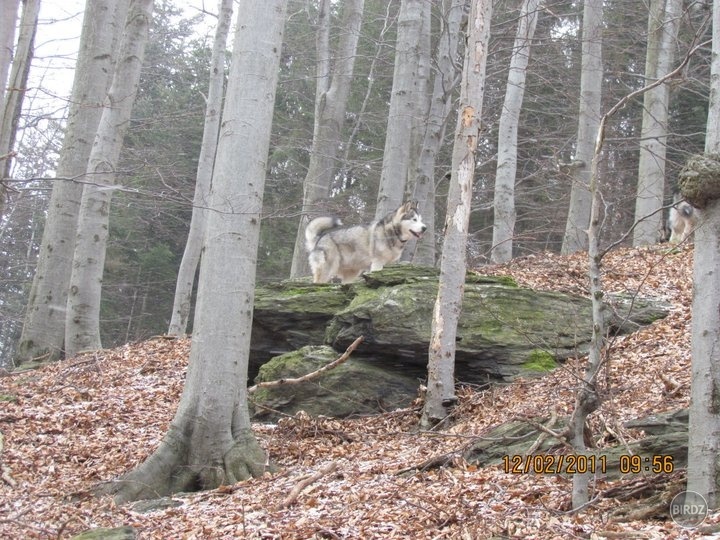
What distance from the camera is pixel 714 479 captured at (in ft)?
15.5

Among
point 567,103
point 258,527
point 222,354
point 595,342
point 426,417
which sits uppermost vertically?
point 567,103

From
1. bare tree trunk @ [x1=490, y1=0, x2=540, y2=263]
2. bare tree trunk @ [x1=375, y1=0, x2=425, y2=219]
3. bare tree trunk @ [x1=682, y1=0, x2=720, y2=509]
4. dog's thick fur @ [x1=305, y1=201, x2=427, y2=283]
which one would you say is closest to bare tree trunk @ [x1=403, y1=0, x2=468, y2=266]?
bare tree trunk @ [x1=375, y1=0, x2=425, y2=219]

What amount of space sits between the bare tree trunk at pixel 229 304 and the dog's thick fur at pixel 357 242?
5680 mm

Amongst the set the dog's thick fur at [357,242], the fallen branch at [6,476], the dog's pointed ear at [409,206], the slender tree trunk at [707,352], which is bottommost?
the fallen branch at [6,476]

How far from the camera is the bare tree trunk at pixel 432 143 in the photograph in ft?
54.9

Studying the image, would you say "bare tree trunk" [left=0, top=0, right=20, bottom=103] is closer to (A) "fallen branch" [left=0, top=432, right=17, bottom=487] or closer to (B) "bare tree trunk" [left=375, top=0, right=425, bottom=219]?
(A) "fallen branch" [left=0, top=432, right=17, bottom=487]

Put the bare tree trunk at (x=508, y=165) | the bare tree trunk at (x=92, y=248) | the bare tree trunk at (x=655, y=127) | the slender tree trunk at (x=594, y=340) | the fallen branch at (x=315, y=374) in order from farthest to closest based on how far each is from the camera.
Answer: the bare tree trunk at (x=508, y=165) < the bare tree trunk at (x=655, y=127) < the bare tree trunk at (x=92, y=248) < the fallen branch at (x=315, y=374) < the slender tree trunk at (x=594, y=340)

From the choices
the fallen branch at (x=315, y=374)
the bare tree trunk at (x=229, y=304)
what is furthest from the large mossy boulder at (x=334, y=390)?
the bare tree trunk at (x=229, y=304)

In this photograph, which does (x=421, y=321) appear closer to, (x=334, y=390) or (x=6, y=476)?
(x=334, y=390)

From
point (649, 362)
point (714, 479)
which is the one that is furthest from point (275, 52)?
point (714, 479)

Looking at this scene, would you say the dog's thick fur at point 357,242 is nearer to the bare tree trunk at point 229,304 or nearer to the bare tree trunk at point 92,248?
the bare tree trunk at point 92,248

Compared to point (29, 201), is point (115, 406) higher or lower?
lower

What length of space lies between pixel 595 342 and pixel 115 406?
8.03m

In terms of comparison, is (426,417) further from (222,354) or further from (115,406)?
(115,406)
